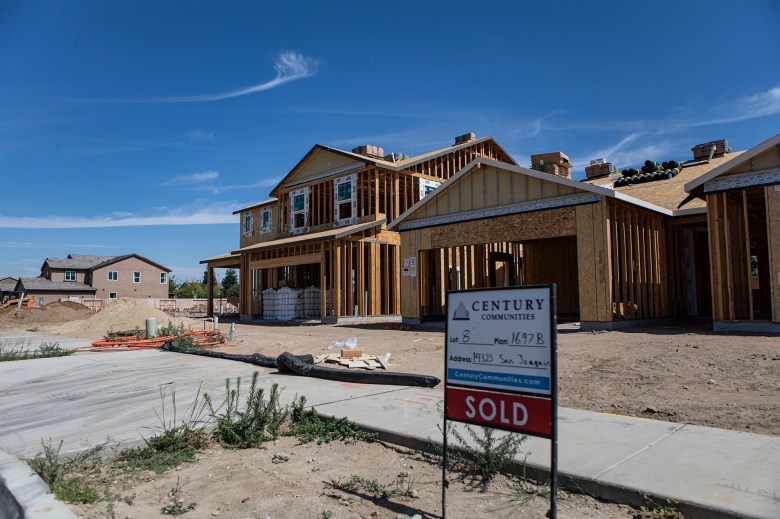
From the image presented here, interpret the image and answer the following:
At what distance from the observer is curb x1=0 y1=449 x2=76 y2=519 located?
3598mm

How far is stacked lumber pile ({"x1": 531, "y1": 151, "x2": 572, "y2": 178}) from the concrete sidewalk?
20901 mm

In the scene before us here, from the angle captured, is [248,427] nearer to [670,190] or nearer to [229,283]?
[670,190]

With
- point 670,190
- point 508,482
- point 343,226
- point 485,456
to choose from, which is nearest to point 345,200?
point 343,226

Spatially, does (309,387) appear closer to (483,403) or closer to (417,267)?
(483,403)

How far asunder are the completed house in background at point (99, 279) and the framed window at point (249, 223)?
34963 mm

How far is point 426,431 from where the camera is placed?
5344mm

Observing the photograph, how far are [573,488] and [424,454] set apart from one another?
150 centimetres

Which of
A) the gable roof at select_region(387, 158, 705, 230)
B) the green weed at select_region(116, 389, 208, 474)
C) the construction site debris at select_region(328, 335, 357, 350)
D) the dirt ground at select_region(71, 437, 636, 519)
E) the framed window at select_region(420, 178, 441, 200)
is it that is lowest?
the dirt ground at select_region(71, 437, 636, 519)

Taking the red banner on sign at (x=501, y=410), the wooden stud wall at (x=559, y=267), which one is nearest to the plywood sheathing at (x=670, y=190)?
the wooden stud wall at (x=559, y=267)

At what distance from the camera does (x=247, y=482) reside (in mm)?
4402

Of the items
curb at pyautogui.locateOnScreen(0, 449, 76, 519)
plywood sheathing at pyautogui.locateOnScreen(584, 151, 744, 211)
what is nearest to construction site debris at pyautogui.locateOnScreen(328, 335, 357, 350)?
Result: curb at pyautogui.locateOnScreen(0, 449, 76, 519)

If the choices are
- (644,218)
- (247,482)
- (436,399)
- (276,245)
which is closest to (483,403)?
(247,482)

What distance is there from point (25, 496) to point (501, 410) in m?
3.61

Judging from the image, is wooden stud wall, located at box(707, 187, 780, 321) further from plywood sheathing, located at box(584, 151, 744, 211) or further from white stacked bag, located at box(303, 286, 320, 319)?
white stacked bag, located at box(303, 286, 320, 319)
